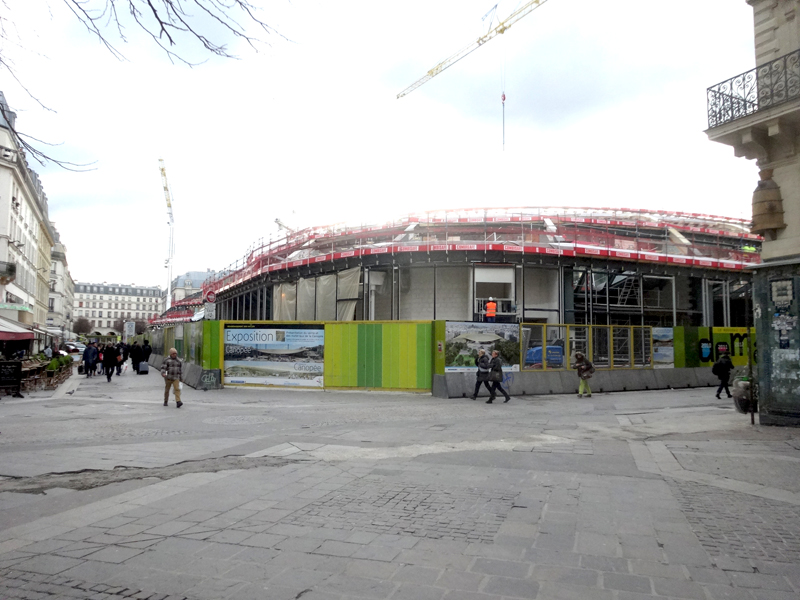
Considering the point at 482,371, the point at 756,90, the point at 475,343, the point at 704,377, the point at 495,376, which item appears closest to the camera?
the point at 756,90

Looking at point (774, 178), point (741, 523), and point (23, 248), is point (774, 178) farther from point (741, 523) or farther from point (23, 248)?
point (23, 248)

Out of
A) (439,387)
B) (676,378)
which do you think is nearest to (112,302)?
(439,387)

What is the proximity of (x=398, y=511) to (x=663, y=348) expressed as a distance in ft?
62.2

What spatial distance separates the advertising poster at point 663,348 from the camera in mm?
21641

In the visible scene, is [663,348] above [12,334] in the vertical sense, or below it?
below

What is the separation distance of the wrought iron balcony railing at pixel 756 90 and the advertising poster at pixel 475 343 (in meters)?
8.45

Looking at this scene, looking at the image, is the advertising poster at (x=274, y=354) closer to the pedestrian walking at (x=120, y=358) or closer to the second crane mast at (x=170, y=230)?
the pedestrian walking at (x=120, y=358)

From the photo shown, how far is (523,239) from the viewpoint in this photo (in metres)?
25.0

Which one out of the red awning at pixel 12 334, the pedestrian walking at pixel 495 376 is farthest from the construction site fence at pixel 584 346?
the red awning at pixel 12 334

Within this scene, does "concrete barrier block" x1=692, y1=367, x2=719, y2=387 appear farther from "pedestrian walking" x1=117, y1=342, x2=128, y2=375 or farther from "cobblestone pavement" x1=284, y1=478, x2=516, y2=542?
"pedestrian walking" x1=117, y1=342, x2=128, y2=375

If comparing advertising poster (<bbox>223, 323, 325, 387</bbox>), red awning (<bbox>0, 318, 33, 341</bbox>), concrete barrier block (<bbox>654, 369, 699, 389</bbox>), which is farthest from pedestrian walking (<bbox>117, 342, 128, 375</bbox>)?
concrete barrier block (<bbox>654, 369, 699, 389</bbox>)

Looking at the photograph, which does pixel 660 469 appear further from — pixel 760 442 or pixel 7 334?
pixel 7 334

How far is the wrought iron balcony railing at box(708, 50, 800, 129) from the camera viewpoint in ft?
34.6

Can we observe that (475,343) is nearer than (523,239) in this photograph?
Yes
